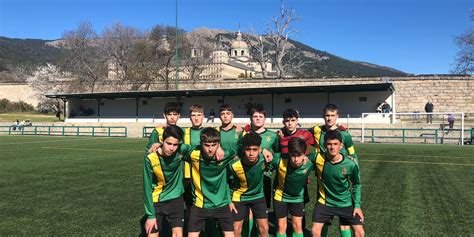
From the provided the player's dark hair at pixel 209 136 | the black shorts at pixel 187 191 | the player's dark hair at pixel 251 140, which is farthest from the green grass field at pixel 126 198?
the player's dark hair at pixel 209 136

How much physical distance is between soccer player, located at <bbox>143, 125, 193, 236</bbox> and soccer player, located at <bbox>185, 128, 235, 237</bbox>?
19 cm

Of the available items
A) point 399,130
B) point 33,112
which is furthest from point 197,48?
point 399,130

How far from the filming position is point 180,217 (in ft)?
14.1

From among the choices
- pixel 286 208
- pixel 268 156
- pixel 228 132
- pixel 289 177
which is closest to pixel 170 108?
pixel 228 132

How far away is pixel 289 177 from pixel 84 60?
56791 millimetres

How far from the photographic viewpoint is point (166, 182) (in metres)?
4.29

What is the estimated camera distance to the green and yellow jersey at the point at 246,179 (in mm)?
4363

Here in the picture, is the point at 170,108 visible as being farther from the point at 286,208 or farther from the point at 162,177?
the point at 286,208

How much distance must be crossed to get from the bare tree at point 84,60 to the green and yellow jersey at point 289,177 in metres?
53.5

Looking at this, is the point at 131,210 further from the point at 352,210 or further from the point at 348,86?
the point at 348,86

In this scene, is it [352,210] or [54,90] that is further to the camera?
[54,90]

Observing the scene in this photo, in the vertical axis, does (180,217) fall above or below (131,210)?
above

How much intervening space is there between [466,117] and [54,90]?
53264 mm

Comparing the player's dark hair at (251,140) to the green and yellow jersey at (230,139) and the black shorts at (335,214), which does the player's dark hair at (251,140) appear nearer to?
the green and yellow jersey at (230,139)
